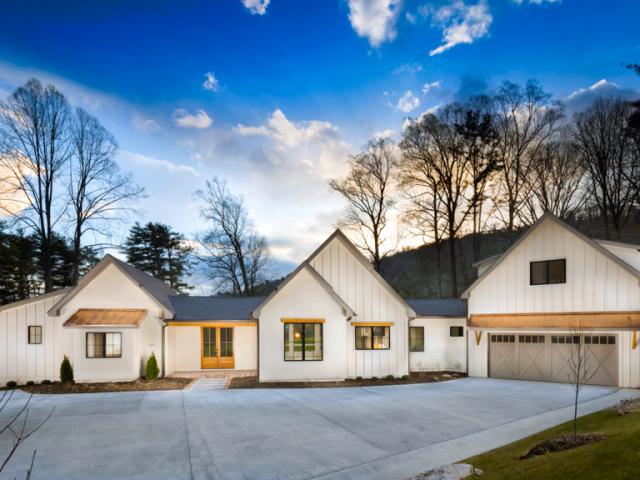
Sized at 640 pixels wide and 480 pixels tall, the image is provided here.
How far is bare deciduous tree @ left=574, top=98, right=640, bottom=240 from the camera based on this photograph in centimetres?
2448

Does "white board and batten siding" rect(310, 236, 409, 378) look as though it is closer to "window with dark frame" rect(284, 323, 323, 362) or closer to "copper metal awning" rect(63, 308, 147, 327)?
"window with dark frame" rect(284, 323, 323, 362)

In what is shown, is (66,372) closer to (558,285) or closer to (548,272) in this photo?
(548,272)

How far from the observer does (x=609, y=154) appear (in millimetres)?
25000

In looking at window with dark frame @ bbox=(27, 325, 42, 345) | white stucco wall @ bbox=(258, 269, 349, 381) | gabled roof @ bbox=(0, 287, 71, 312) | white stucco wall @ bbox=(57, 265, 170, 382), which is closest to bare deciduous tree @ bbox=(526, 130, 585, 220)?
white stucco wall @ bbox=(258, 269, 349, 381)

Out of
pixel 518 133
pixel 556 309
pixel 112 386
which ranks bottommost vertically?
pixel 112 386

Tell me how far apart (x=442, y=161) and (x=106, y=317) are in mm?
22247

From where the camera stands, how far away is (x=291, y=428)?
918 centimetres

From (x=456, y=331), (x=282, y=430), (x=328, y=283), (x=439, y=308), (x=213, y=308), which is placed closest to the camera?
(x=282, y=430)

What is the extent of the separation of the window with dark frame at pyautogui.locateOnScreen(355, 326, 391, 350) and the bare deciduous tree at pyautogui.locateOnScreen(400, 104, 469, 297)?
11374 millimetres

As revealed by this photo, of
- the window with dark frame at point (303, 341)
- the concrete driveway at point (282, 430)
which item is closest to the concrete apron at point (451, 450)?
the concrete driveway at point (282, 430)

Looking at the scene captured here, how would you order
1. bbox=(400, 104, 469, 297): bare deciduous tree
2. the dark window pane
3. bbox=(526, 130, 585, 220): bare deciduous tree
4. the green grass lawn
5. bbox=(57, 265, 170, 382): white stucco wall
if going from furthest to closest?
1. bbox=(400, 104, 469, 297): bare deciduous tree
2. bbox=(526, 130, 585, 220): bare deciduous tree
3. the dark window pane
4. bbox=(57, 265, 170, 382): white stucco wall
5. the green grass lawn

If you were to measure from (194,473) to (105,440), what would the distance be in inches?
121

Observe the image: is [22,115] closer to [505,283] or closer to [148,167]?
[148,167]

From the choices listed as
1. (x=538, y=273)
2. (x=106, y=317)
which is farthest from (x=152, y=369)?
(x=538, y=273)
